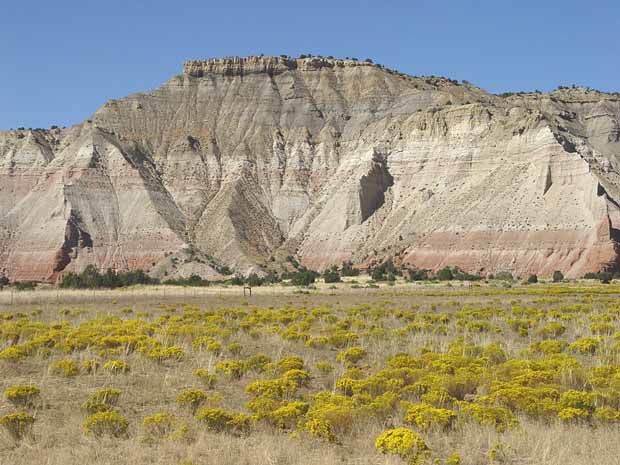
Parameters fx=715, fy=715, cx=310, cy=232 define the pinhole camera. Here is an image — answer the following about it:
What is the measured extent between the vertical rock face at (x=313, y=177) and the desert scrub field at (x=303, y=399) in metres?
60.0

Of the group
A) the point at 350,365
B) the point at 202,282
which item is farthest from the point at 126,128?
the point at 350,365

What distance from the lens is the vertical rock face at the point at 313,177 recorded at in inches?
3246

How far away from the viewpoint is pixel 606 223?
75125 millimetres

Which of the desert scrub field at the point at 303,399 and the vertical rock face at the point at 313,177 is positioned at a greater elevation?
the vertical rock face at the point at 313,177

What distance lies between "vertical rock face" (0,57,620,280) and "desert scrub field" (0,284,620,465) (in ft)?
197

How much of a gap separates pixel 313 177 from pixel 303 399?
97.6 meters

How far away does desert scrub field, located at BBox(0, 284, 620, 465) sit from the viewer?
10289 millimetres

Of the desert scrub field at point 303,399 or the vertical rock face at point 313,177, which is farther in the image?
the vertical rock face at point 313,177

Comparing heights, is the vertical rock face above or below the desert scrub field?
above

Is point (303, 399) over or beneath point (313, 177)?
beneath

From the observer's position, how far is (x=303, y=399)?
547 inches

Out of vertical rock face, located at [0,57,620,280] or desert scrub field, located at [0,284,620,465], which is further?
vertical rock face, located at [0,57,620,280]

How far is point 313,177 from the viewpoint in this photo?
364 ft

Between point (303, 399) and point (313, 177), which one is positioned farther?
point (313, 177)
